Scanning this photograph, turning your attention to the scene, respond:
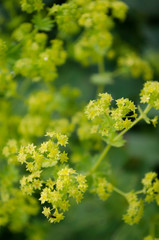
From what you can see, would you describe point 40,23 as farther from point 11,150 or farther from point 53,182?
point 53,182

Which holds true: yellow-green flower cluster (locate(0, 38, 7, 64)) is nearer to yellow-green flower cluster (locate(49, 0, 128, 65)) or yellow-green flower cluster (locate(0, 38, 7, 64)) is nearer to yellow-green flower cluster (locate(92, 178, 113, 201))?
yellow-green flower cluster (locate(49, 0, 128, 65))

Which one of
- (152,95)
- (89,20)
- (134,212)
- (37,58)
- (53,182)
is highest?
(89,20)

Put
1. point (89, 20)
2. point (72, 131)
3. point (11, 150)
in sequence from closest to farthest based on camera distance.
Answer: point (11, 150) < point (89, 20) < point (72, 131)

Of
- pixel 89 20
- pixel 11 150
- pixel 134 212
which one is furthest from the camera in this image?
pixel 89 20

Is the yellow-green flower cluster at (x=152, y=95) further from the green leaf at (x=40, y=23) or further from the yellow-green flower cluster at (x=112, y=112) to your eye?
the green leaf at (x=40, y=23)

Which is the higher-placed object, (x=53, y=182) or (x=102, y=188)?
(x=53, y=182)

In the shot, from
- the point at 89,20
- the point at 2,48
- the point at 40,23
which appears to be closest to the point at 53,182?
the point at 2,48

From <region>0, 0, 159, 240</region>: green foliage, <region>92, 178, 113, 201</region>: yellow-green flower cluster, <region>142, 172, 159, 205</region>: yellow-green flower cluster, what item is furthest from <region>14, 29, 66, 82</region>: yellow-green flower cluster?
<region>142, 172, 159, 205</region>: yellow-green flower cluster

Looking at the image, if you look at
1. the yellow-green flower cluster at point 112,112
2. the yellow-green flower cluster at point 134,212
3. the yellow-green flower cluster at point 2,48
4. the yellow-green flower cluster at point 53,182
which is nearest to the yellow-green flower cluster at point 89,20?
the yellow-green flower cluster at point 2,48

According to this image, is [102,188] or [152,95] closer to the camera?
[152,95]
